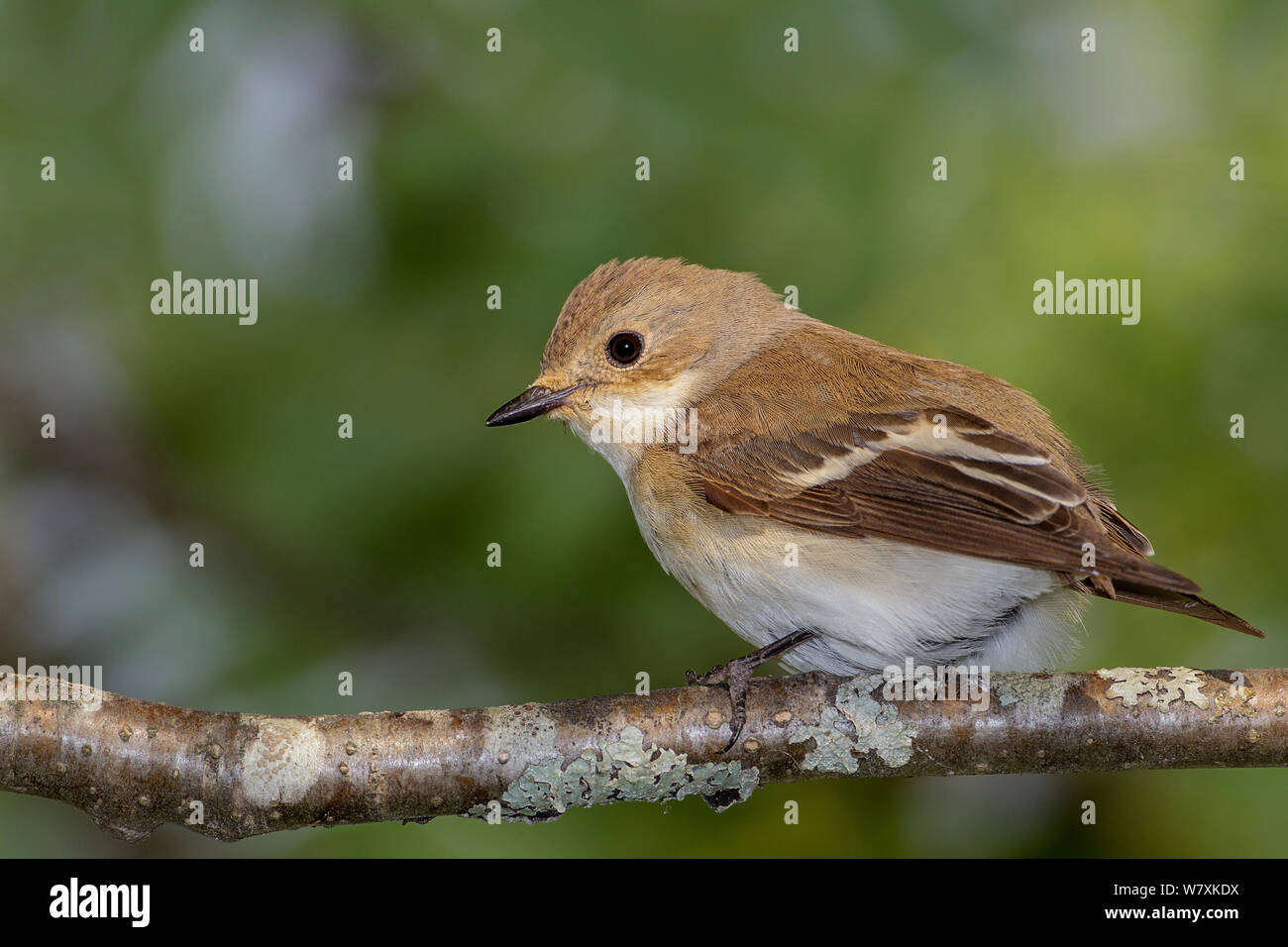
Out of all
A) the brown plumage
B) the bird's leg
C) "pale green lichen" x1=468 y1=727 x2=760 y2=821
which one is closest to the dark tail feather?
the brown plumage

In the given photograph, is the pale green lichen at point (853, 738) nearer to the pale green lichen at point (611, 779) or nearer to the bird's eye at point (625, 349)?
the pale green lichen at point (611, 779)

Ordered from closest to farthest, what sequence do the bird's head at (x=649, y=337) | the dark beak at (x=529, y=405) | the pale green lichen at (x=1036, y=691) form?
the pale green lichen at (x=1036, y=691)
the dark beak at (x=529, y=405)
the bird's head at (x=649, y=337)

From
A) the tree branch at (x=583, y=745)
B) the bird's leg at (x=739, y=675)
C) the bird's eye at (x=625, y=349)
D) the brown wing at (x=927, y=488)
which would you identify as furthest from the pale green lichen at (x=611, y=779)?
the bird's eye at (x=625, y=349)

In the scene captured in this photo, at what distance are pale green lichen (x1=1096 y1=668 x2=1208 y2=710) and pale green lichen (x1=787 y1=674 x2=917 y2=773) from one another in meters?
0.66

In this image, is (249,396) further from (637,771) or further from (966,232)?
(966,232)

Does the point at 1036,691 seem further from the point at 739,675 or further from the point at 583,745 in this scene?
the point at 583,745

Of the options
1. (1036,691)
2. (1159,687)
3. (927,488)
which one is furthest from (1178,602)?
(927,488)

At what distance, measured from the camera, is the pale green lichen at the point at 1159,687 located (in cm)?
388

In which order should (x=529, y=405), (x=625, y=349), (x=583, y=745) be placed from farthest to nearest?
(x=625, y=349), (x=529, y=405), (x=583, y=745)

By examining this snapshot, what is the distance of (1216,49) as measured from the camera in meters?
4.88

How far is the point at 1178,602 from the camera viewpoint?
4.08 m

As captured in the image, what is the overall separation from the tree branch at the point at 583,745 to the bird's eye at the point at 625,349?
5.69ft

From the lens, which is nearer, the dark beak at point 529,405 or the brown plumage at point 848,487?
the brown plumage at point 848,487

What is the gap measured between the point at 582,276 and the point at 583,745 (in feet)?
6.81
